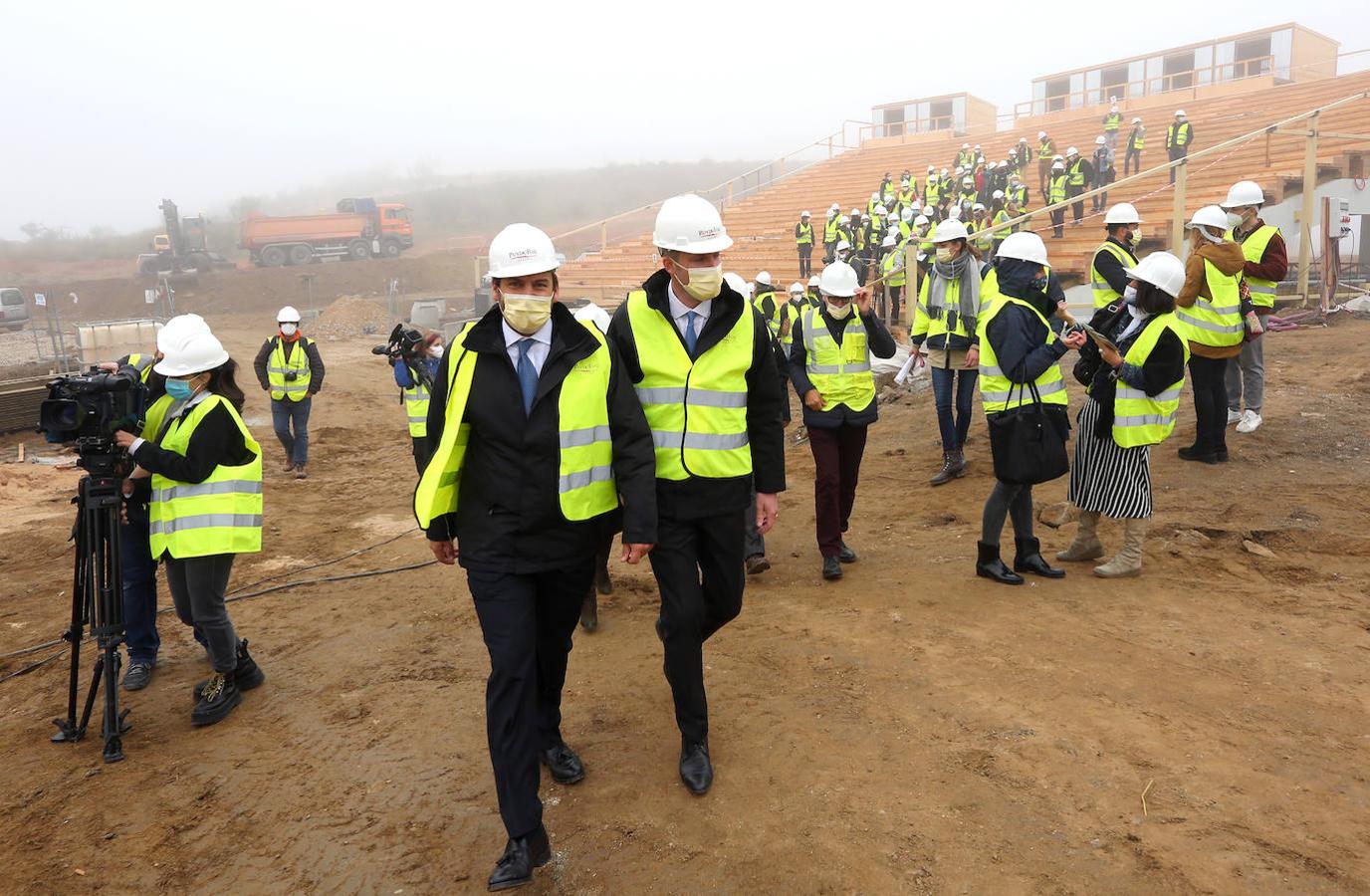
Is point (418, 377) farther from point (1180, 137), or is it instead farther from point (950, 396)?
point (1180, 137)

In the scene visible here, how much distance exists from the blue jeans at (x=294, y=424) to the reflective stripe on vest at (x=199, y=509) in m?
6.07

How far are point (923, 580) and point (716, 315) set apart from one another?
2792 mm

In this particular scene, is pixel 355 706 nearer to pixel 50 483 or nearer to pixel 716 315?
pixel 716 315

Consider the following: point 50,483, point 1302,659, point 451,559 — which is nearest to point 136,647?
point 451,559

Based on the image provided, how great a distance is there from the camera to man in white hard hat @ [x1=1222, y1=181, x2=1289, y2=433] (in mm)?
7473

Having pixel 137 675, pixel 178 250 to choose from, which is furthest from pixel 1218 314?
pixel 178 250

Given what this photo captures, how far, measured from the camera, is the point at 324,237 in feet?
126

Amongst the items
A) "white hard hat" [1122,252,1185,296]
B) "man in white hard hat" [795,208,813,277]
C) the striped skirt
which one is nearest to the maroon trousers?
the striped skirt

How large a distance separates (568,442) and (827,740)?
1.64 m

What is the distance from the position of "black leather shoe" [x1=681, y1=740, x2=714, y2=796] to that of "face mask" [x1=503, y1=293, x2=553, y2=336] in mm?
1684

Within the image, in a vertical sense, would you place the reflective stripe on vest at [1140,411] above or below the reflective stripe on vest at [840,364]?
below

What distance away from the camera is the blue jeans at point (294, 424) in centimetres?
1022

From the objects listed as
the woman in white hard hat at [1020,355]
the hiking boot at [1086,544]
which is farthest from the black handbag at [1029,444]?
the hiking boot at [1086,544]

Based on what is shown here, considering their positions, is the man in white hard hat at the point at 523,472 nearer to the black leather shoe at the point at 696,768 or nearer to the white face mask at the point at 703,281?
the white face mask at the point at 703,281
